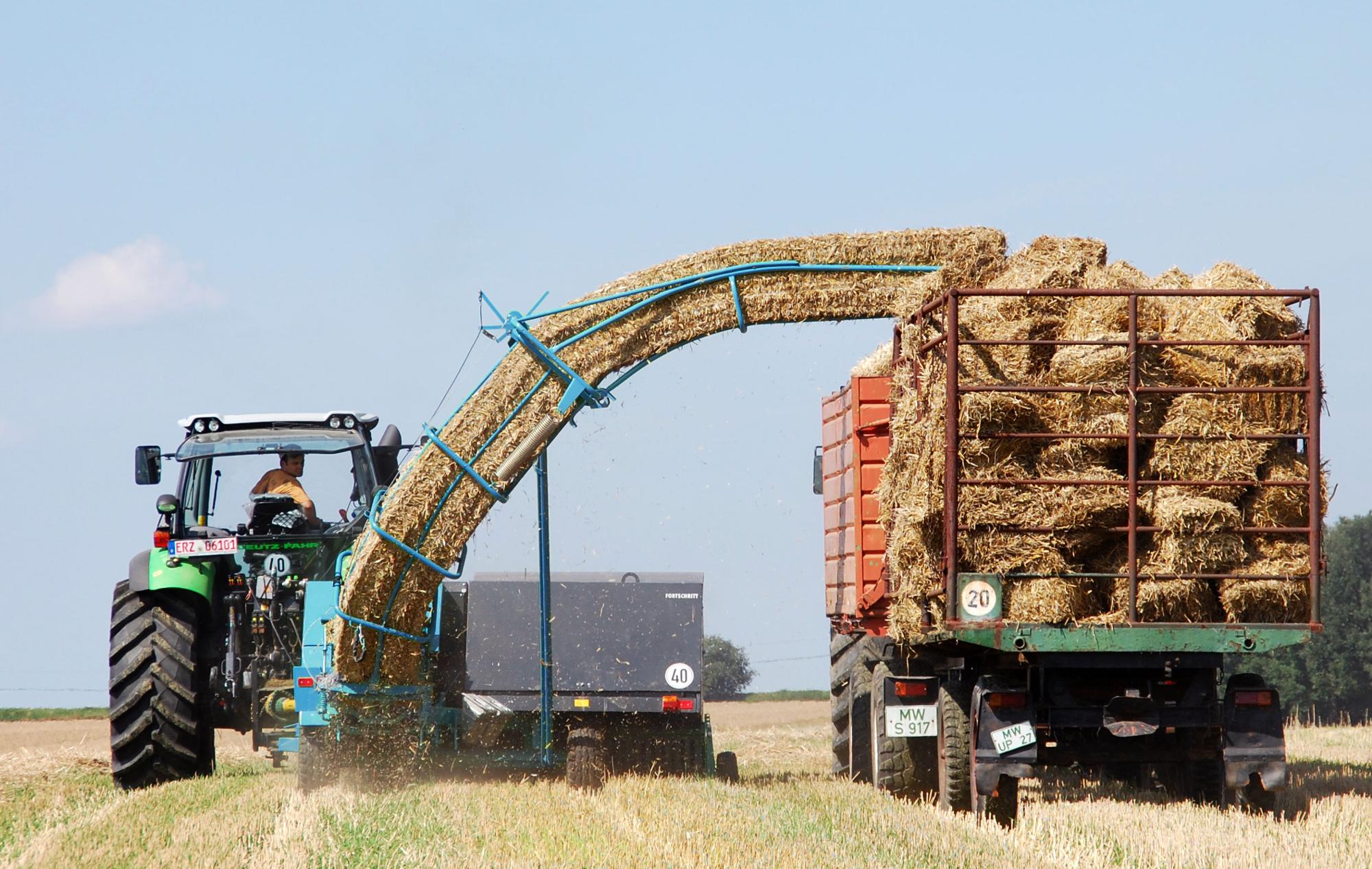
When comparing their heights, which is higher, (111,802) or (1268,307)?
(1268,307)

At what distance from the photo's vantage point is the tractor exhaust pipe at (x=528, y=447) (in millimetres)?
10461

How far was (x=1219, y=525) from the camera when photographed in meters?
8.70

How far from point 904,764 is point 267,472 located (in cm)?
496

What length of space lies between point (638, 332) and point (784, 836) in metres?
3.78

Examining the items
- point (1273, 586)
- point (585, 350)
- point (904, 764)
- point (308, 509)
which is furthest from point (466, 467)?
point (1273, 586)

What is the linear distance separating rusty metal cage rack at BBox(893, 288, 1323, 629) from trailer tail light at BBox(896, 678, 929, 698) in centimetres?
101

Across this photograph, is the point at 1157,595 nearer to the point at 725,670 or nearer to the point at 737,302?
the point at 737,302

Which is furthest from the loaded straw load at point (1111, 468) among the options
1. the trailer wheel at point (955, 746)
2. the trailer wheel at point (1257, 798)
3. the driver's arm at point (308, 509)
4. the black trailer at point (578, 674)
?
the driver's arm at point (308, 509)

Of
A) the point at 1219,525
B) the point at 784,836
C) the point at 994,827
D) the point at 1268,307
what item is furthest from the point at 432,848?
the point at 1268,307

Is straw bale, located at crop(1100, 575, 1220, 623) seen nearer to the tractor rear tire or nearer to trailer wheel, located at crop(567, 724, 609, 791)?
trailer wheel, located at crop(567, 724, 609, 791)

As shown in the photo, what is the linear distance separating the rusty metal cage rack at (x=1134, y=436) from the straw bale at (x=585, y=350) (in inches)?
51.5

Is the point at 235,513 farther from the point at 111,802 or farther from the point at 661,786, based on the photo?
the point at 661,786

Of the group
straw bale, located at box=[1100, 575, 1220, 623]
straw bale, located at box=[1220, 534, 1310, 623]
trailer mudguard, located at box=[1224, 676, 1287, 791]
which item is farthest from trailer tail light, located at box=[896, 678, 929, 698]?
straw bale, located at box=[1220, 534, 1310, 623]

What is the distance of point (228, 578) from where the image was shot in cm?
1120
